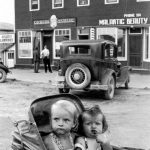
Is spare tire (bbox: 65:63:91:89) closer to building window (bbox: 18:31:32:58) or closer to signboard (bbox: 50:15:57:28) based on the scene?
signboard (bbox: 50:15:57:28)

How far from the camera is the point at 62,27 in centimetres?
2445

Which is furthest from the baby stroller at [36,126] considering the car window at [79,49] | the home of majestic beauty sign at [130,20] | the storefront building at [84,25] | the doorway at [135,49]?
the doorway at [135,49]

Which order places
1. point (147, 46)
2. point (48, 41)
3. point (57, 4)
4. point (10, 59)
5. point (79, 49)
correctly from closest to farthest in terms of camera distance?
point (79, 49)
point (147, 46)
point (57, 4)
point (48, 41)
point (10, 59)

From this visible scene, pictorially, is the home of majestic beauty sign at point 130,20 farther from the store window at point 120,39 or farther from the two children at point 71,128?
the two children at point 71,128

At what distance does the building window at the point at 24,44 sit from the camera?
26.3 m

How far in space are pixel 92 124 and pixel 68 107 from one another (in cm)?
23

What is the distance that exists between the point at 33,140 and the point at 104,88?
27.5 ft

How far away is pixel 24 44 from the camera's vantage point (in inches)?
1051

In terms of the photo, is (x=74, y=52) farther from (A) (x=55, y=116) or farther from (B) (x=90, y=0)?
(B) (x=90, y=0)

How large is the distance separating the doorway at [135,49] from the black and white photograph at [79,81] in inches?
2.2

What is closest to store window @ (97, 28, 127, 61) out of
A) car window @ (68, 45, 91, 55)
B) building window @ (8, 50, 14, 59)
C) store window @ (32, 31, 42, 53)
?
store window @ (32, 31, 42, 53)

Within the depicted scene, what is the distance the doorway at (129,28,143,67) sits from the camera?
2134 cm

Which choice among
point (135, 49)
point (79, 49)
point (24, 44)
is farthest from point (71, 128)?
point (24, 44)

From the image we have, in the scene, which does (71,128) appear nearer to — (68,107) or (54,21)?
(68,107)
